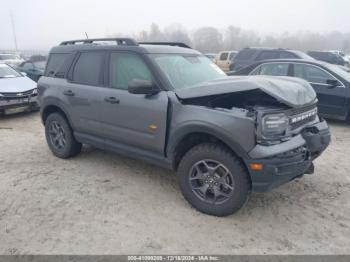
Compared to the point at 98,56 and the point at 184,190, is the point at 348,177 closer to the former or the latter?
the point at 184,190

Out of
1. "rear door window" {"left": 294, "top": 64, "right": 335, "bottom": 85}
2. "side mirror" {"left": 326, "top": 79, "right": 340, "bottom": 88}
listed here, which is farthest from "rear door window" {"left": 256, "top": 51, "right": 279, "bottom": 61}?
"side mirror" {"left": 326, "top": 79, "right": 340, "bottom": 88}

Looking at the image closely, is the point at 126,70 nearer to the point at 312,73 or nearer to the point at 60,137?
the point at 60,137

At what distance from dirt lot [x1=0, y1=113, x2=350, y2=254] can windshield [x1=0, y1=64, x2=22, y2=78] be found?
516 cm

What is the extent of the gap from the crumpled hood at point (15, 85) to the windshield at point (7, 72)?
0.31 meters

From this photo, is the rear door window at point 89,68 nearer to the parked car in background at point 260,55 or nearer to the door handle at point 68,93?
the door handle at point 68,93

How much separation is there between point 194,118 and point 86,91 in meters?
1.96

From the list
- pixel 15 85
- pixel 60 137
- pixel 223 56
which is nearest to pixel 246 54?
pixel 223 56

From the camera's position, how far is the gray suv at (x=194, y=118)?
121 inches

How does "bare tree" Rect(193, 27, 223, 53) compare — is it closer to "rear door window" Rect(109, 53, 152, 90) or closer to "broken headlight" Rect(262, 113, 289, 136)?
Result: "rear door window" Rect(109, 53, 152, 90)

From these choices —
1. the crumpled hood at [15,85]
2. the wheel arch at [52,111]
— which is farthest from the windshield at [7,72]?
the wheel arch at [52,111]

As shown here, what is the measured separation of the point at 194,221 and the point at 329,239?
1.35 metres

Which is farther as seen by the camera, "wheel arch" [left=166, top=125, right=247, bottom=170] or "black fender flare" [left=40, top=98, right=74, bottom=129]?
"black fender flare" [left=40, top=98, right=74, bottom=129]

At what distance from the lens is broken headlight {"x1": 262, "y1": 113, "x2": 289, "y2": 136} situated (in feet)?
9.86

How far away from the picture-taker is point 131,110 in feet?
13.0
